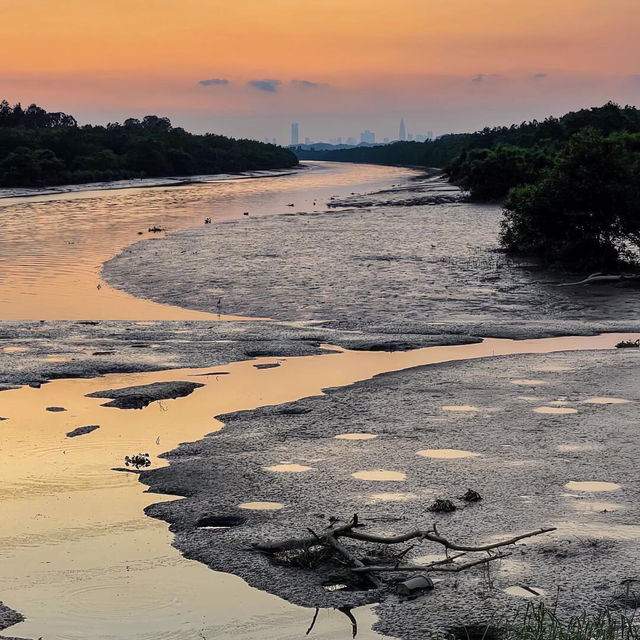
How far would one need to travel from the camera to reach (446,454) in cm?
984

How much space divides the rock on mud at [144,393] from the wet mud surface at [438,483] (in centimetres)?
149

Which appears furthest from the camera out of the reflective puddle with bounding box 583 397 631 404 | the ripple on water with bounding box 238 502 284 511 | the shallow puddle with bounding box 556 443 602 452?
the reflective puddle with bounding box 583 397 631 404

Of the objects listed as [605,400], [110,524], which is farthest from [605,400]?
[110,524]

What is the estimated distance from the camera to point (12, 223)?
49.5 m

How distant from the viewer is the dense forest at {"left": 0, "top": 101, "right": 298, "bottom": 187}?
9294 cm

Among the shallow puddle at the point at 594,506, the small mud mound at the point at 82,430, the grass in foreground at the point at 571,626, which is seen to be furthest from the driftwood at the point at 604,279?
the grass in foreground at the point at 571,626

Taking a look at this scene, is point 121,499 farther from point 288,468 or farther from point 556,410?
point 556,410

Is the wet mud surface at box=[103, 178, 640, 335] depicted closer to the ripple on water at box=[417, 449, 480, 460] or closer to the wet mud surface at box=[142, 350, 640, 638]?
the wet mud surface at box=[142, 350, 640, 638]

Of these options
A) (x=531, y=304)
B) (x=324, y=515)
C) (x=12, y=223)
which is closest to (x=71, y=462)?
(x=324, y=515)

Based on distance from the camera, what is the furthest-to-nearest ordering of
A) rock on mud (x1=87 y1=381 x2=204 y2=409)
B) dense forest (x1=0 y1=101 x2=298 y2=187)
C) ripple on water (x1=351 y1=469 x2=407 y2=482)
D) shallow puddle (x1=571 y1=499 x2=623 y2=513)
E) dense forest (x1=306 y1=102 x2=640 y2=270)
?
dense forest (x1=0 y1=101 x2=298 y2=187)
dense forest (x1=306 y1=102 x2=640 y2=270)
rock on mud (x1=87 y1=381 x2=204 y2=409)
ripple on water (x1=351 y1=469 x2=407 y2=482)
shallow puddle (x1=571 y1=499 x2=623 y2=513)

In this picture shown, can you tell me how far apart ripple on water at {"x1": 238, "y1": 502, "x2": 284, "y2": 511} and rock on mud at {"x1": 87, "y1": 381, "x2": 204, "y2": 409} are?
13.5 feet

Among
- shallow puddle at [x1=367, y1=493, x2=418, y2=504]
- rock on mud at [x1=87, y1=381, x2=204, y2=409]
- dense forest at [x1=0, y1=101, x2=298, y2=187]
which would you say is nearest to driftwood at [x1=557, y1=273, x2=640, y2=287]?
rock on mud at [x1=87, y1=381, x2=204, y2=409]

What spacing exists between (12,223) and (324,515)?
1764 inches

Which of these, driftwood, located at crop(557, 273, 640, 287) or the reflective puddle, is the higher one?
driftwood, located at crop(557, 273, 640, 287)
